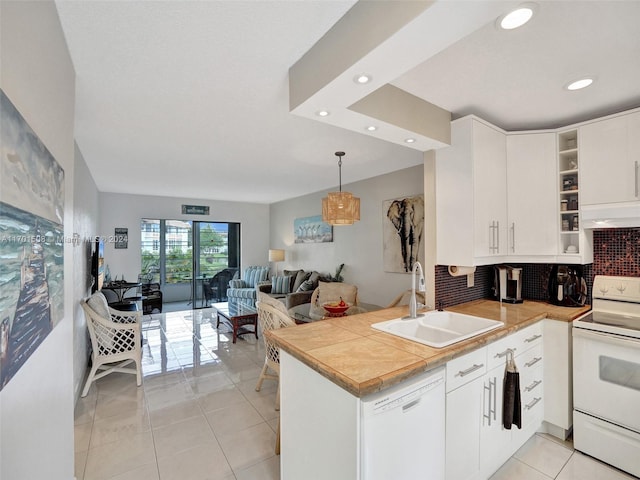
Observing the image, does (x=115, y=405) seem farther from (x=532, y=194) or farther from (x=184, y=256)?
(x=184, y=256)

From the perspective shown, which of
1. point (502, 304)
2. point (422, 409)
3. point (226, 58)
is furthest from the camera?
point (502, 304)

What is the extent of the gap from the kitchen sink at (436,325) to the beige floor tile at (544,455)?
0.93 metres

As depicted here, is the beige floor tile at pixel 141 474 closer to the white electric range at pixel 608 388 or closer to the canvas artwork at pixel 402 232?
the white electric range at pixel 608 388

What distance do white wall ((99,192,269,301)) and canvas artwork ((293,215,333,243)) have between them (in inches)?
54.9

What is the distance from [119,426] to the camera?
2.48 meters

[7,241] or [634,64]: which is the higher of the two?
[634,64]

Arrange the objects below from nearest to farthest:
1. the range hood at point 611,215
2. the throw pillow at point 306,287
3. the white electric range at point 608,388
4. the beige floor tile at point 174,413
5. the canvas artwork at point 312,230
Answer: the white electric range at point 608,388
the range hood at point 611,215
the beige floor tile at point 174,413
the throw pillow at point 306,287
the canvas artwork at point 312,230

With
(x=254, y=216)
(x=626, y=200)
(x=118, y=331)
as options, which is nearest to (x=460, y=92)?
(x=626, y=200)

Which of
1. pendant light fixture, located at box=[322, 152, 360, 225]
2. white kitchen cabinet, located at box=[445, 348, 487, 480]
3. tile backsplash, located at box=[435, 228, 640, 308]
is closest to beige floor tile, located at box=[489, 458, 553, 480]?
white kitchen cabinet, located at box=[445, 348, 487, 480]

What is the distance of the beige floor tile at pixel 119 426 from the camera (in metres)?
2.33

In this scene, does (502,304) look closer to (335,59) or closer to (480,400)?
(480,400)

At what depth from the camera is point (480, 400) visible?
5.70 feet

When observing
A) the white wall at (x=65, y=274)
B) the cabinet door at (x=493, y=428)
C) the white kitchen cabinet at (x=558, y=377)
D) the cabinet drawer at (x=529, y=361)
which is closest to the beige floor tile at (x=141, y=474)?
the white wall at (x=65, y=274)

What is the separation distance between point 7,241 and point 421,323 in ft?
7.27
